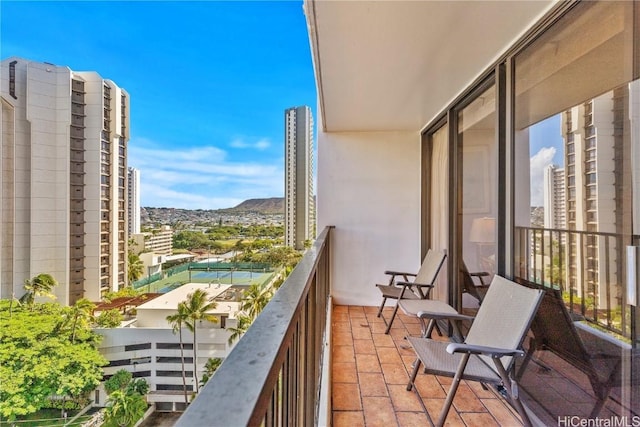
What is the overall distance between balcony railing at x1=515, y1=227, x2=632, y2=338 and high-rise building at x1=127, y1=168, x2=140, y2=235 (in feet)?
30.1

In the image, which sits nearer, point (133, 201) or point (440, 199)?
point (440, 199)

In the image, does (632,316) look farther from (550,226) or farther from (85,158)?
(85,158)

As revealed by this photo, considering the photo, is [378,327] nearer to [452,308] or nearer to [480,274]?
[452,308]

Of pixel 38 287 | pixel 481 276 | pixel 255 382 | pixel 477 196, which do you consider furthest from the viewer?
pixel 38 287

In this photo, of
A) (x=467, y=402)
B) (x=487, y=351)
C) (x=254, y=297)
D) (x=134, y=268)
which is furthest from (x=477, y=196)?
(x=134, y=268)

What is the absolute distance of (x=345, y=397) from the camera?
6.67ft

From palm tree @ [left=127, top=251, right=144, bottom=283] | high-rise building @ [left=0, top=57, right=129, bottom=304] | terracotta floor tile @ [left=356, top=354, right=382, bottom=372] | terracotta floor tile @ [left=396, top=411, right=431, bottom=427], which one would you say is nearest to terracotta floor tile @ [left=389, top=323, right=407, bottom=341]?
terracotta floor tile @ [left=356, top=354, right=382, bottom=372]

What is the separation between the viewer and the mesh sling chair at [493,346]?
58.7 inches

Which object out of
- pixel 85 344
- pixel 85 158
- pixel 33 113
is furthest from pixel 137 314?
pixel 33 113

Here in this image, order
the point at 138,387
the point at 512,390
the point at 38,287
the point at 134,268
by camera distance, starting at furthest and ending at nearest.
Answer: the point at 134,268 → the point at 38,287 → the point at 138,387 → the point at 512,390

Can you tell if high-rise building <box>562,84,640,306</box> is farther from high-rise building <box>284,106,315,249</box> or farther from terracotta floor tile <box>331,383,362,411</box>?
high-rise building <box>284,106,315,249</box>

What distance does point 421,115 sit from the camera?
3.50 meters

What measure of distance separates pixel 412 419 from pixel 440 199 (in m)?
2.44

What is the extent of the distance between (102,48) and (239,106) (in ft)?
24.8
